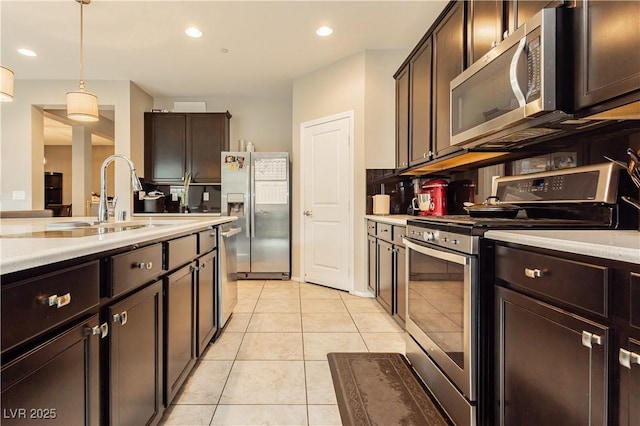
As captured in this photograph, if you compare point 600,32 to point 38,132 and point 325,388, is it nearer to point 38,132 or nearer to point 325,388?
point 325,388

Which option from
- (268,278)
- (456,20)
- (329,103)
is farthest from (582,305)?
(268,278)

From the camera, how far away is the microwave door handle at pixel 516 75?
1502mm

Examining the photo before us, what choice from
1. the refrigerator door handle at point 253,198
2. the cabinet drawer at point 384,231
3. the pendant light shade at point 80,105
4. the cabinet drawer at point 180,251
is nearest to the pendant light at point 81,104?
the pendant light shade at point 80,105

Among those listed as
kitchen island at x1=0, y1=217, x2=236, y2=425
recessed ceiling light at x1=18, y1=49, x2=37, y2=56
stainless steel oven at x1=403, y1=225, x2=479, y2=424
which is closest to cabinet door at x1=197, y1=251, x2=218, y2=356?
kitchen island at x1=0, y1=217, x2=236, y2=425

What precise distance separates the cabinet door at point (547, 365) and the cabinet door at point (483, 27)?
1474 millimetres

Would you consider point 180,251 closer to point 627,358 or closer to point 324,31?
point 627,358

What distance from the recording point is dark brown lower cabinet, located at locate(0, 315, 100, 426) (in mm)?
685

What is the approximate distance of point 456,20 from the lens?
7.50 feet

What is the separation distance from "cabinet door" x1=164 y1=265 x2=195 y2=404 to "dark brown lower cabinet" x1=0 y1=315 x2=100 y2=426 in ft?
1.75

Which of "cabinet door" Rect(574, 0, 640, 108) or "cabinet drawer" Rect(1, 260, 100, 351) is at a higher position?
"cabinet door" Rect(574, 0, 640, 108)

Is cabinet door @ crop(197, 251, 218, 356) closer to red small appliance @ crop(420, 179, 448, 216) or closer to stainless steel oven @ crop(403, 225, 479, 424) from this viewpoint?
stainless steel oven @ crop(403, 225, 479, 424)

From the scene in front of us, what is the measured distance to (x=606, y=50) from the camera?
1.20 meters

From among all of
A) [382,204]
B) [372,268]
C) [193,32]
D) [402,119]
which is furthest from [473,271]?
[193,32]

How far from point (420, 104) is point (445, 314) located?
2.03 meters
